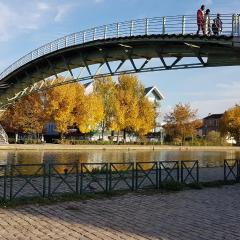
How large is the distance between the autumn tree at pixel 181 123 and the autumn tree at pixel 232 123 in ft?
53.5

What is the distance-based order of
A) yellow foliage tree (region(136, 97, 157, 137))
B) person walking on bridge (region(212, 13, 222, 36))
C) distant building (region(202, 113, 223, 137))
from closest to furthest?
person walking on bridge (region(212, 13, 222, 36))
yellow foliage tree (region(136, 97, 157, 137))
distant building (region(202, 113, 223, 137))

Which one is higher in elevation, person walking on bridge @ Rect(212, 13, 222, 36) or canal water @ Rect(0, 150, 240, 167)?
person walking on bridge @ Rect(212, 13, 222, 36)


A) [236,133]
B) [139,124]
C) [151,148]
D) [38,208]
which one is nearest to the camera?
[38,208]

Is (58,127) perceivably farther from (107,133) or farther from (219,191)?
(219,191)

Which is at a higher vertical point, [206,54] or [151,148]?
[206,54]

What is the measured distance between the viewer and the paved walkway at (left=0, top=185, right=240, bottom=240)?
31.6 ft

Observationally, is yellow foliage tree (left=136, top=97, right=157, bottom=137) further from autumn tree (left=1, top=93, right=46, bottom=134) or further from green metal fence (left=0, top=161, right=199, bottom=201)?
green metal fence (left=0, top=161, right=199, bottom=201)

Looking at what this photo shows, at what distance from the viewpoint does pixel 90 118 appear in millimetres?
70000

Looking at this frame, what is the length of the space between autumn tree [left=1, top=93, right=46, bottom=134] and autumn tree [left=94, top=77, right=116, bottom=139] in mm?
12785

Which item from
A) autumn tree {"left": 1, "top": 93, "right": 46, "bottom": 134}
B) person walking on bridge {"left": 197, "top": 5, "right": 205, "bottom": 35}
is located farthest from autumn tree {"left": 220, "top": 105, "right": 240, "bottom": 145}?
person walking on bridge {"left": 197, "top": 5, "right": 205, "bottom": 35}

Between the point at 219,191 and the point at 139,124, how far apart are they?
61.2 metres

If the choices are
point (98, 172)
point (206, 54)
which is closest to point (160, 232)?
point (98, 172)

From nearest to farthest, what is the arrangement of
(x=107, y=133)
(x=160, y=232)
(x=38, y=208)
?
(x=160, y=232), (x=38, y=208), (x=107, y=133)

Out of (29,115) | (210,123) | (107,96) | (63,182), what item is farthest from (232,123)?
(63,182)
